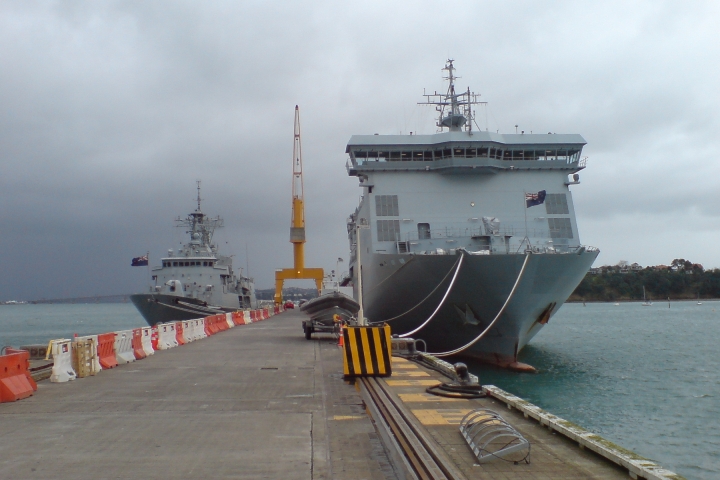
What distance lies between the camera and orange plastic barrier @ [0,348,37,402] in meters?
8.11

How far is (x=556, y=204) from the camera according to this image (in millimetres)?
22828

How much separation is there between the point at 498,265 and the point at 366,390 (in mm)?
9756

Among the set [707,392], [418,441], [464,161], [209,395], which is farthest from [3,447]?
[464,161]

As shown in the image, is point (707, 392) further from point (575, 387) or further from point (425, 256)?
point (425, 256)

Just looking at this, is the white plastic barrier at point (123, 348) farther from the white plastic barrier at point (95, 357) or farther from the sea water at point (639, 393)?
the sea water at point (639, 393)

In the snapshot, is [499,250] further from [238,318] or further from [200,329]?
[238,318]

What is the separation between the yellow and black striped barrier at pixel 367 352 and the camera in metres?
9.54

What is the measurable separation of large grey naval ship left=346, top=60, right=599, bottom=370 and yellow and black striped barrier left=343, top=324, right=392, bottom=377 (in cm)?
829

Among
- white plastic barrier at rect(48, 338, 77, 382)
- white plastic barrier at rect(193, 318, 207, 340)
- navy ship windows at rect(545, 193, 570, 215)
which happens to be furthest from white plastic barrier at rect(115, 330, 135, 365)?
navy ship windows at rect(545, 193, 570, 215)

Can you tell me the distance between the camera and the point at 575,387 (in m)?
17.4

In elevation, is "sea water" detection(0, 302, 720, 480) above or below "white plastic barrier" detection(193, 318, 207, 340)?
below

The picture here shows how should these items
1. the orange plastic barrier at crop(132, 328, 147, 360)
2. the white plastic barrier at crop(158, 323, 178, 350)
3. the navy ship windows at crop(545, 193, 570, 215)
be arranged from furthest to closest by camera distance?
1. the navy ship windows at crop(545, 193, 570, 215)
2. the white plastic barrier at crop(158, 323, 178, 350)
3. the orange plastic barrier at crop(132, 328, 147, 360)

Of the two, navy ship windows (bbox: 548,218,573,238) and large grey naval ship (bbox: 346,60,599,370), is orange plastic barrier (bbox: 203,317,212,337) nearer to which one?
large grey naval ship (bbox: 346,60,599,370)

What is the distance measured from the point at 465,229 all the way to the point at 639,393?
8.29m
